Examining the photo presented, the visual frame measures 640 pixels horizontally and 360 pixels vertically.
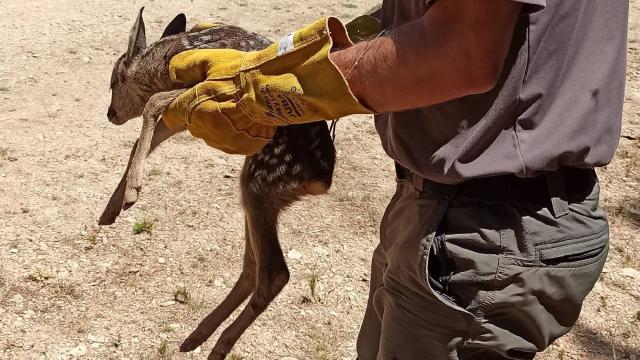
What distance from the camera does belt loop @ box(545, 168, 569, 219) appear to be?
1968 mm

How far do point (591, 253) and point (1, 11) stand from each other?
23.8 feet

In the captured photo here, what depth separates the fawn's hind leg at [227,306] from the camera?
3.88m

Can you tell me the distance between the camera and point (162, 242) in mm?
4699

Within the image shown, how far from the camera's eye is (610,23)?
1903 millimetres

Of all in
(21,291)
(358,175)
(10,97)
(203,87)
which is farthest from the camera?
(10,97)

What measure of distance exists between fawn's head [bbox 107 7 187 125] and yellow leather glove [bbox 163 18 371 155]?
5.00 ft

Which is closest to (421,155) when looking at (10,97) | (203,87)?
(203,87)

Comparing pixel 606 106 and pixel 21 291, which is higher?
pixel 606 106

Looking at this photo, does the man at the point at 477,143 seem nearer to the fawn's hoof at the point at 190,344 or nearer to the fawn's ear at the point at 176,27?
the fawn's hoof at the point at 190,344

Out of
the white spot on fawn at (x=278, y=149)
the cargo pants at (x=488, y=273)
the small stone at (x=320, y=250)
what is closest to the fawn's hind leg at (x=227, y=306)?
the white spot on fawn at (x=278, y=149)

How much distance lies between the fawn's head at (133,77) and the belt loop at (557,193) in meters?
2.70

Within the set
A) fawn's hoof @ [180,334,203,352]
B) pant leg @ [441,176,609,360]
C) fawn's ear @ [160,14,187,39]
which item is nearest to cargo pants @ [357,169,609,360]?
pant leg @ [441,176,609,360]

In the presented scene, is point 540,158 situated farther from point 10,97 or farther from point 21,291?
point 10,97

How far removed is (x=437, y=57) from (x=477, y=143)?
325 mm
